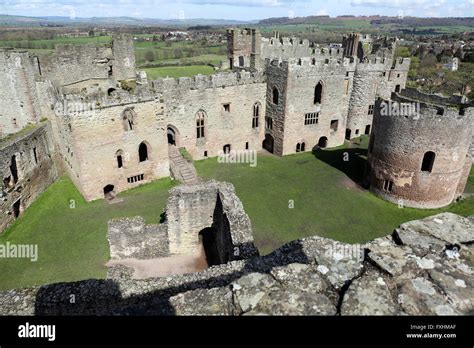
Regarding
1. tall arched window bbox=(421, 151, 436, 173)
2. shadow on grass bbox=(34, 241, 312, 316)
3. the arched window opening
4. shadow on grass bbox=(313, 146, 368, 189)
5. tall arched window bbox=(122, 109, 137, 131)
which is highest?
the arched window opening

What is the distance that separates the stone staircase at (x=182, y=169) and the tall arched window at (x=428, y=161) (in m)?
14.9

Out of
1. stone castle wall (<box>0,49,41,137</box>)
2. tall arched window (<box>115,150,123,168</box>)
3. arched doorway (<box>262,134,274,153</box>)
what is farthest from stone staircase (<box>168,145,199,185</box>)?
stone castle wall (<box>0,49,41,137</box>)

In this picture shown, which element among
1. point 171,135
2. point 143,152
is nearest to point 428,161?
point 171,135

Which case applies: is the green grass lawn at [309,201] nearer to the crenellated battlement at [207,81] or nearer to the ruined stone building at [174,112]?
the ruined stone building at [174,112]

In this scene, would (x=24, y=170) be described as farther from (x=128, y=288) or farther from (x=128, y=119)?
(x=128, y=288)

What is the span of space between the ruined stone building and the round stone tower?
4.4 inches

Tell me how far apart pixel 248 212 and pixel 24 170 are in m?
14.1

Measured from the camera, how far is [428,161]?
2228cm

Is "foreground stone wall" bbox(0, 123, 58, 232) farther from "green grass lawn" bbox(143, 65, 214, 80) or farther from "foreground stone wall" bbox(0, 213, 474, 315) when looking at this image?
"green grass lawn" bbox(143, 65, 214, 80)

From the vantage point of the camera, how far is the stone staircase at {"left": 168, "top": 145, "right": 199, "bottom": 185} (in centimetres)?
2473

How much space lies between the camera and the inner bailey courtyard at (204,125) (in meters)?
20.6

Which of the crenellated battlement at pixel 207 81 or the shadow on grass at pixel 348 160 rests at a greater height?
the crenellated battlement at pixel 207 81

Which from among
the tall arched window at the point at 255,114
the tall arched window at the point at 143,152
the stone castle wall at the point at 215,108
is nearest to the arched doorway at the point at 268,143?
the stone castle wall at the point at 215,108
